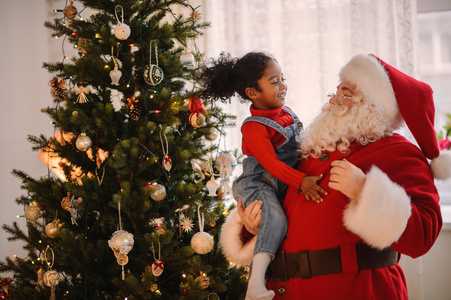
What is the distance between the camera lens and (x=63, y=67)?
2254mm

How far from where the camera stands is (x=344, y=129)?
1.56 metres

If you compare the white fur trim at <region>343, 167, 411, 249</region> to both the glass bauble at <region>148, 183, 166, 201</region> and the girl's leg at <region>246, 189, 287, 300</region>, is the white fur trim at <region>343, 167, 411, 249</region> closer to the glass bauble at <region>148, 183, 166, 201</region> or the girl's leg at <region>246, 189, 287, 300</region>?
the girl's leg at <region>246, 189, 287, 300</region>

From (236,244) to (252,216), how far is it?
18 cm

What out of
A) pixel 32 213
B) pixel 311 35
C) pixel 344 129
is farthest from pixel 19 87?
pixel 344 129

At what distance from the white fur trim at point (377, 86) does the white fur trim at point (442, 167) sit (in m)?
0.18

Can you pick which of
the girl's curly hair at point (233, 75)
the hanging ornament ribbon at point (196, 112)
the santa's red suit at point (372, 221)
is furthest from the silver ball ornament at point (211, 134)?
the santa's red suit at point (372, 221)

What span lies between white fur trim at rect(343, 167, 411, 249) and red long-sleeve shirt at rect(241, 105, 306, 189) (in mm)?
275

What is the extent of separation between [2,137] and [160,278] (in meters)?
2.33

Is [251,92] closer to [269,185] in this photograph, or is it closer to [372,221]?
[269,185]

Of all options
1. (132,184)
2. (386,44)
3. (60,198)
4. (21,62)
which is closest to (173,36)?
(132,184)

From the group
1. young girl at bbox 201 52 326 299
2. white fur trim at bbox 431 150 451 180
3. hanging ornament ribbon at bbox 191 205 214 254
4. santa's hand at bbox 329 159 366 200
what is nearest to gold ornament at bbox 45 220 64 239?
hanging ornament ribbon at bbox 191 205 214 254

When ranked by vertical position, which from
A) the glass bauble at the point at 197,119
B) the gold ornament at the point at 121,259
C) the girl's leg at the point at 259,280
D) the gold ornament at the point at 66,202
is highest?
the glass bauble at the point at 197,119

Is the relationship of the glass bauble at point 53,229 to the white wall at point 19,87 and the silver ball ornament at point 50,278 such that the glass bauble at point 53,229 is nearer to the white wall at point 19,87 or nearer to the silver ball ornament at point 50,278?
the silver ball ornament at point 50,278

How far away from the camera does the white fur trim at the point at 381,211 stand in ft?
4.28
